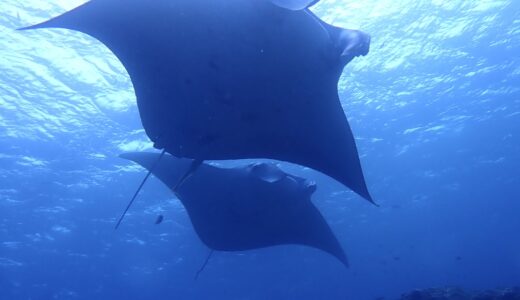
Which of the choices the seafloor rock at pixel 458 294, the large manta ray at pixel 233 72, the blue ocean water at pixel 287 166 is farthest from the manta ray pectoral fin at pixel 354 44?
the seafloor rock at pixel 458 294

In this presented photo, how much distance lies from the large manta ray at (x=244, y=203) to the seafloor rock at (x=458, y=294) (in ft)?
14.6

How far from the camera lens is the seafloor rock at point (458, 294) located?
11.2 metres

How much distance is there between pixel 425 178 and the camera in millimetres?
27547

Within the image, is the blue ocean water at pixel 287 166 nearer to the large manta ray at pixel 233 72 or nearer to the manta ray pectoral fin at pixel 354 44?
the large manta ray at pixel 233 72

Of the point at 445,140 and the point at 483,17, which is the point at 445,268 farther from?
the point at 483,17

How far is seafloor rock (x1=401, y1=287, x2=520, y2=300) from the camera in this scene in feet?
36.9

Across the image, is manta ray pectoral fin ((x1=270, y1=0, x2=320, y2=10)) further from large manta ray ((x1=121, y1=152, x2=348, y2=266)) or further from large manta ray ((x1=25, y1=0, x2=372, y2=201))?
large manta ray ((x1=121, y1=152, x2=348, y2=266))

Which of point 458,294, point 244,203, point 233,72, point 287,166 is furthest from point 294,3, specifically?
point 287,166

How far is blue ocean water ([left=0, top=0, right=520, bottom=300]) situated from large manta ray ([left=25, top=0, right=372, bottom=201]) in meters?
6.66

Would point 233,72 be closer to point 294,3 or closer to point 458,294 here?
point 294,3

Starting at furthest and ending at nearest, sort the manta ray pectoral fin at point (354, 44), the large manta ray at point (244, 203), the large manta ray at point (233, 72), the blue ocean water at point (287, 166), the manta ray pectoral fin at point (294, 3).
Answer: the blue ocean water at point (287, 166), the large manta ray at point (244, 203), the large manta ray at point (233, 72), the manta ray pectoral fin at point (354, 44), the manta ray pectoral fin at point (294, 3)

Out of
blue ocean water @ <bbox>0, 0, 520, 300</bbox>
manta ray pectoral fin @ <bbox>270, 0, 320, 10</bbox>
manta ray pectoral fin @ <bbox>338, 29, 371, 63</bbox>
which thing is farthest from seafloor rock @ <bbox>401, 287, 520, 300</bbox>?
manta ray pectoral fin @ <bbox>270, 0, 320, 10</bbox>

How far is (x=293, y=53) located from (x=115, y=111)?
1095cm

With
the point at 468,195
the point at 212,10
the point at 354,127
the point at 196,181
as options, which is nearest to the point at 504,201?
the point at 468,195
